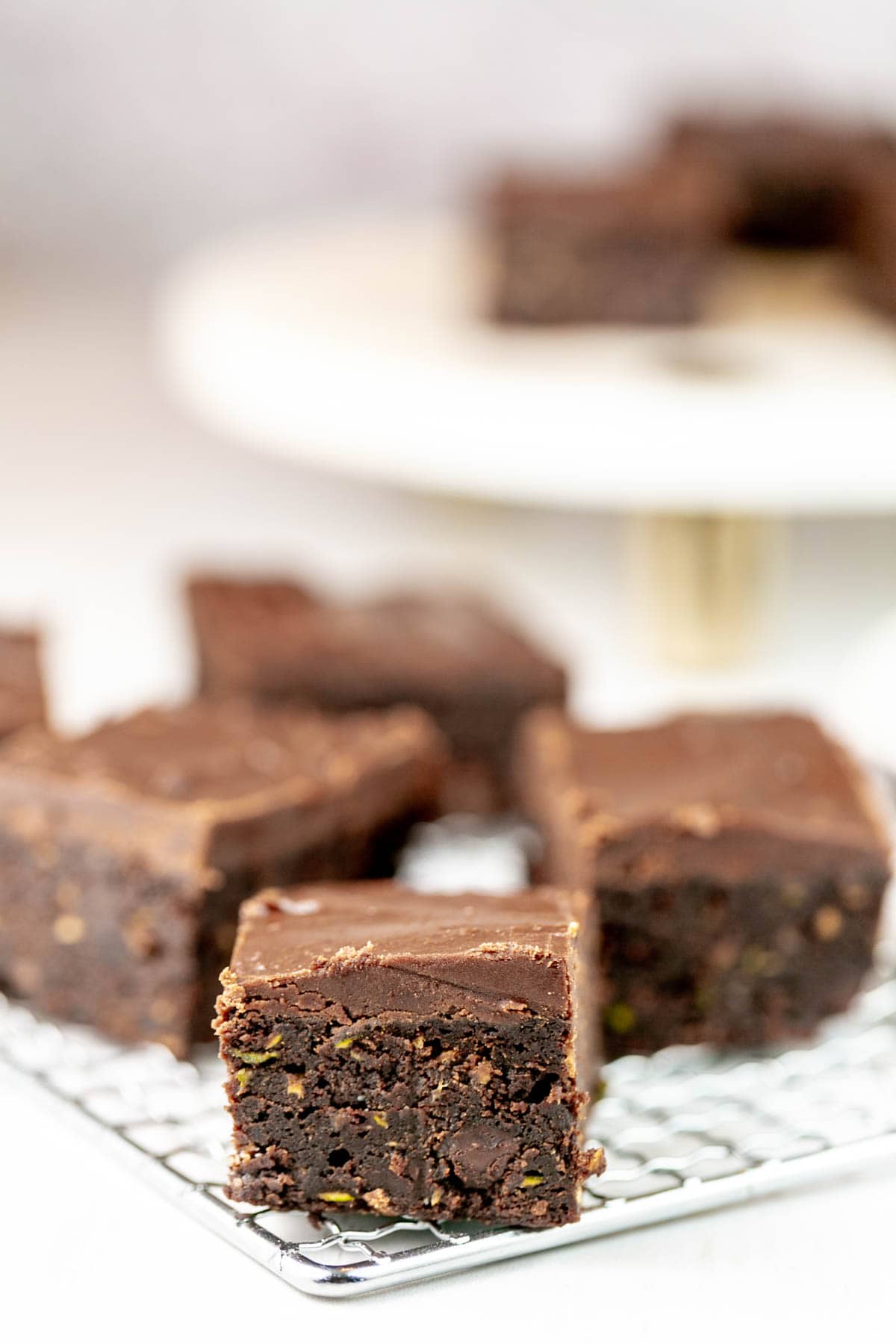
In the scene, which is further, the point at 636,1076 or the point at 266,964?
the point at 636,1076

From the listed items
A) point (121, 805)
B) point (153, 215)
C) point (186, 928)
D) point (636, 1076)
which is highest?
point (153, 215)

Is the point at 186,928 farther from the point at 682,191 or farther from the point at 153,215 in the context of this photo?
the point at 153,215

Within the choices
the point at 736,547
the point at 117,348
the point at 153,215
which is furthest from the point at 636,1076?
the point at 153,215

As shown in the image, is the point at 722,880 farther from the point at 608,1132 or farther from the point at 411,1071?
the point at 411,1071

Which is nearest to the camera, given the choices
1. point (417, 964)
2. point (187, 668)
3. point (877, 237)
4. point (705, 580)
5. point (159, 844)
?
point (417, 964)

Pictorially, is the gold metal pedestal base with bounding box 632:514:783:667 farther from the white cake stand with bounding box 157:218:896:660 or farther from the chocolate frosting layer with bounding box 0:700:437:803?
the chocolate frosting layer with bounding box 0:700:437:803

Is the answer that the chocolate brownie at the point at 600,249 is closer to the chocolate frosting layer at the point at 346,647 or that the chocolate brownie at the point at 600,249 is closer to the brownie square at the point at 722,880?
the chocolate frosting layer at the point at 346,647

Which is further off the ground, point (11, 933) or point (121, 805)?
point (121, 805)

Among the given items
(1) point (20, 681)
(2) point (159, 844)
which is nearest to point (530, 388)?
(1) point (20, 681)
